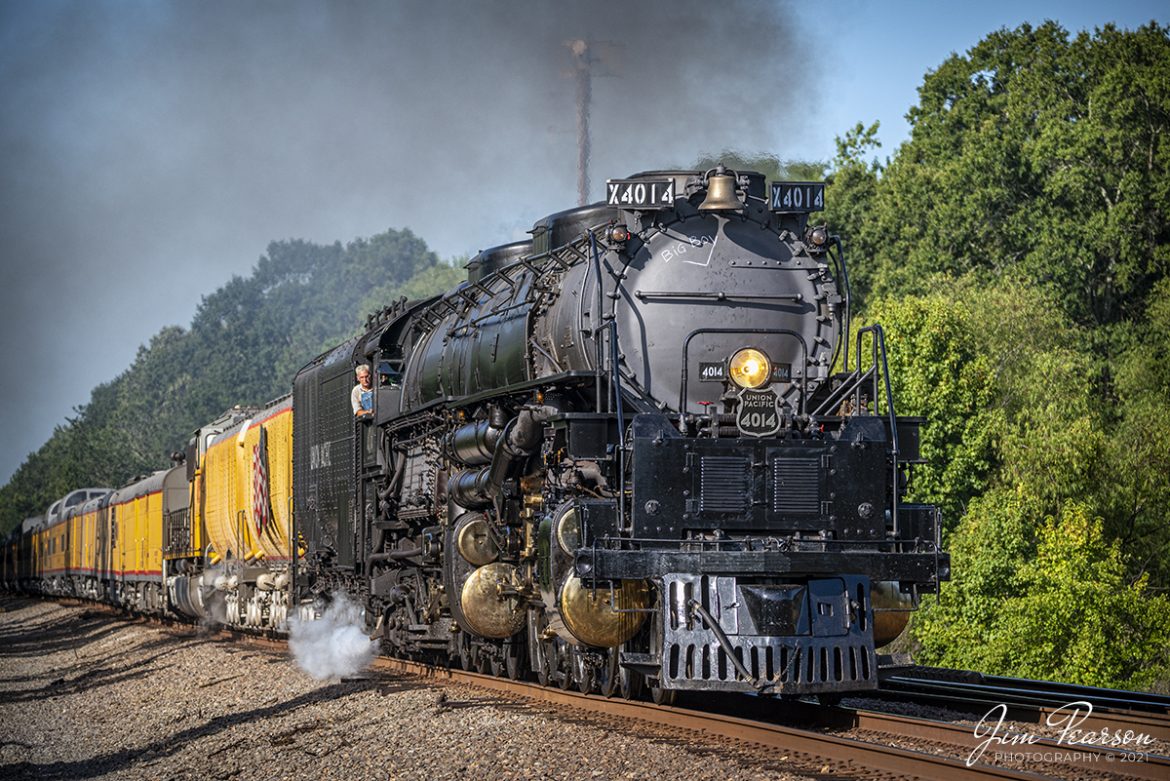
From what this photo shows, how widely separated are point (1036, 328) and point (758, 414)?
29.0 m

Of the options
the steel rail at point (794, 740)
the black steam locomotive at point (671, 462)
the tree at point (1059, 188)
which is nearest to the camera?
the steel rail at point (794, 740)

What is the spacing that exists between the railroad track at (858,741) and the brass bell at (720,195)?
4.17 metres

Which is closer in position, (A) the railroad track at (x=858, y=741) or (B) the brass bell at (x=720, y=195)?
(A) the railroad track at (x=858, y=741)

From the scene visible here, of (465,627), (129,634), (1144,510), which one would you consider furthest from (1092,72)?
(465,627)

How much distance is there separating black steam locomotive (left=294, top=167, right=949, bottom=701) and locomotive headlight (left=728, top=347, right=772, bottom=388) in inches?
0.7

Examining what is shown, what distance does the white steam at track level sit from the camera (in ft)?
55.4

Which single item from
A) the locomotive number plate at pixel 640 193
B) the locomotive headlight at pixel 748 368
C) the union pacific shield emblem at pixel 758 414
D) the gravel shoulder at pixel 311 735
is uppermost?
the locomotive number plate at pixel 640 193

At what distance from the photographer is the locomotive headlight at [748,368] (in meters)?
11.0

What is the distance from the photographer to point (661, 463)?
1027cm

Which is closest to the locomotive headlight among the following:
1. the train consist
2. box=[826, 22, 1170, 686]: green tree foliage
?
the train consist

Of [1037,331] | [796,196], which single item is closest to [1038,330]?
[1037,331]

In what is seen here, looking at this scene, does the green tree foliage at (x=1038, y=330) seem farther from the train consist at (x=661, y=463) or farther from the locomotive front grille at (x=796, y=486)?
the locomotive front grille at (x=796, y=486)

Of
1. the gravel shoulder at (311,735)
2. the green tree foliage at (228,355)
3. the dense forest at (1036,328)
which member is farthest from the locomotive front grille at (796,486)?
the green tree foliage at (228,355)

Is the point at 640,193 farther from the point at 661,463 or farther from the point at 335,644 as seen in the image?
the point at 335,644
